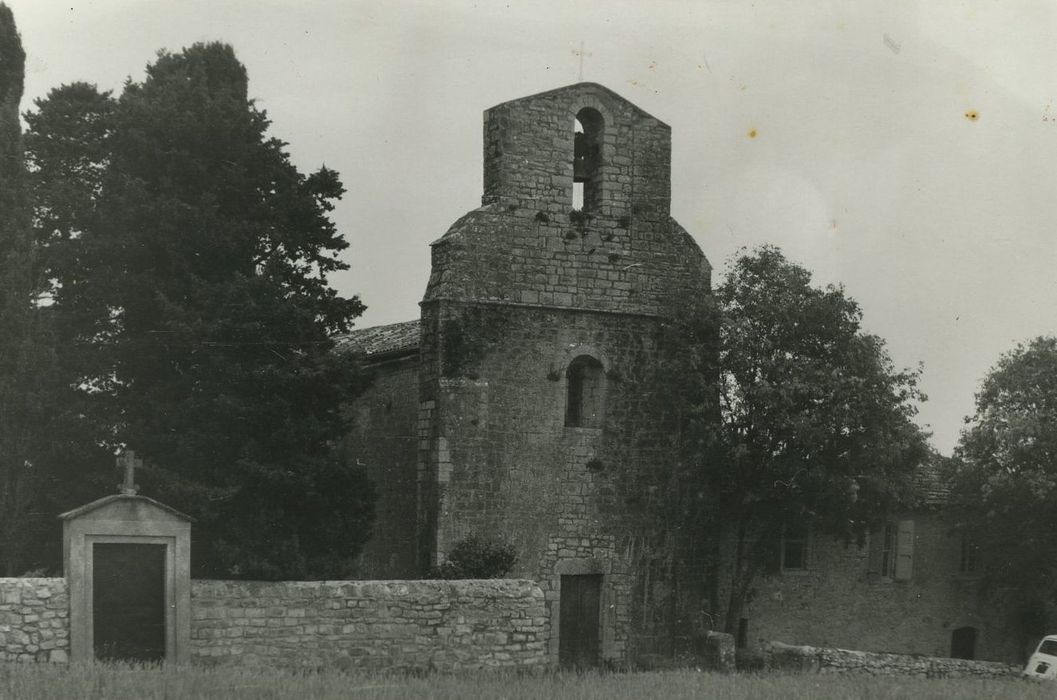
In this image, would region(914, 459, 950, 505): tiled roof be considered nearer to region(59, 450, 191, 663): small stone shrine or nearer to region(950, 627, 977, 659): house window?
region(950, 627, 977, 659): house window

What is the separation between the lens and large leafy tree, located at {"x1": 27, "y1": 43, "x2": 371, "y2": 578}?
24.1 meters

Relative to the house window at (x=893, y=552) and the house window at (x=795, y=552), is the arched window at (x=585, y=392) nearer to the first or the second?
the house window at (x=795, y=552)

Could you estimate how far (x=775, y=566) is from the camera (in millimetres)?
29375

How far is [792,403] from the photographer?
84.4 feet

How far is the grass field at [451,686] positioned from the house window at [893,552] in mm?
9273

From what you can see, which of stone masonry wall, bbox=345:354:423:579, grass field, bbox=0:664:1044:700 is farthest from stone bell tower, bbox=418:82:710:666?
grass field, bbox=0:664:1044:700

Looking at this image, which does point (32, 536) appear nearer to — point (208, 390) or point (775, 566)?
point (208, 390)

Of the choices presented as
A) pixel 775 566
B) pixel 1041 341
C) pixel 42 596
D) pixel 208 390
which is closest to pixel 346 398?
pixel 208 390

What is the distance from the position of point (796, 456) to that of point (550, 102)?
8231 millimetres

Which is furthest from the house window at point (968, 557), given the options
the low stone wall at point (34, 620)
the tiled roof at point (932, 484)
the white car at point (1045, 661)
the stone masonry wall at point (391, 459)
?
the low stone wall at point (34, 620)

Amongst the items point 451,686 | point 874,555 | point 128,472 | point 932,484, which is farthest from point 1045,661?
point 128,472

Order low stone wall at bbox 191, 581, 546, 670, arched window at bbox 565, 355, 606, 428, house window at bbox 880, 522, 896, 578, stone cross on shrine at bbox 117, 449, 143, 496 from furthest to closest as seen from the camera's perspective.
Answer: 1. house window at bbox 880, 522, 896, 578
2. arched window at bbox 565, 355, 606, 428
3. low stone wall at bbox 191, 581, 546, 670
4. stone cross on shrine at bbox 117, 449, 143, 496

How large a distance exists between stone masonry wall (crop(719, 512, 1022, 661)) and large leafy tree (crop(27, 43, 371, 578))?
947cm

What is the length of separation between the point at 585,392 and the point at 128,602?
34.7ft
